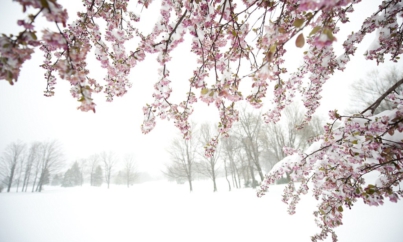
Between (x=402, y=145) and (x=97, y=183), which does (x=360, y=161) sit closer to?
(x=402, y=145)

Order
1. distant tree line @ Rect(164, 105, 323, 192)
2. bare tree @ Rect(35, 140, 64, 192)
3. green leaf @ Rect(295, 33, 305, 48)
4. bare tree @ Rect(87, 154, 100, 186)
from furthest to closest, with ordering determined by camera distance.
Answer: bare tree @ Rect(87, 154, 100, 186) → bare tree @ Rect(35, 140, 64, 192) → distant tree line @ Rect(164, 105, 323, 192) → green leaf @ Rect(295, 33, 305, 48)

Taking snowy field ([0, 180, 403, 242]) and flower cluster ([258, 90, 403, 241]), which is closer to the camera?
flower cluster ([258, 90, 403, 241])

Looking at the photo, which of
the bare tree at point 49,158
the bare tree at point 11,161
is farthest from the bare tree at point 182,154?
the bare tree at point 11,161

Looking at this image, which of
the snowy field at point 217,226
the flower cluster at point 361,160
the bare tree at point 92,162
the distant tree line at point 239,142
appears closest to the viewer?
the flower cluster at point 361,160

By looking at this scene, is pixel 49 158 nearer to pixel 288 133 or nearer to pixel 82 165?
pixel 82 165

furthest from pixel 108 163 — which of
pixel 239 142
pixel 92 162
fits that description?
pixel 239 142

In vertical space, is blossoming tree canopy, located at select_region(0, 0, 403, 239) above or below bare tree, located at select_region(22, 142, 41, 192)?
below

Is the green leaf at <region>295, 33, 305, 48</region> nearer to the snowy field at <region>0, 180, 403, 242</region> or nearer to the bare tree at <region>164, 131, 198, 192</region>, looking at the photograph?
the snowy field at <region>0, 180, 403, 242</region>

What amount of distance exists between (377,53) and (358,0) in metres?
0.89

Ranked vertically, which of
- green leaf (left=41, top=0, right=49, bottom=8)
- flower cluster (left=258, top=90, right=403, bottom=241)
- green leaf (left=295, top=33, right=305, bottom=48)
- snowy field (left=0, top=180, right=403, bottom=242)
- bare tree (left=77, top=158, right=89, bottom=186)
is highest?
bare tree (left=77, top=158, right=89, bottom=186)

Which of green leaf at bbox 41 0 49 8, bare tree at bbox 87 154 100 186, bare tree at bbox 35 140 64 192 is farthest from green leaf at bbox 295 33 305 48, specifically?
bare tree at bbox 87 154 100 186

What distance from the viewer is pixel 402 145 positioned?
5.74ft

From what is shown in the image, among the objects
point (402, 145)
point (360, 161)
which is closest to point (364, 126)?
point (402, 145)

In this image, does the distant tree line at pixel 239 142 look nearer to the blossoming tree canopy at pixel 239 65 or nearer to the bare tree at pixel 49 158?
the blossoming tree canopy at pixel 239 65
